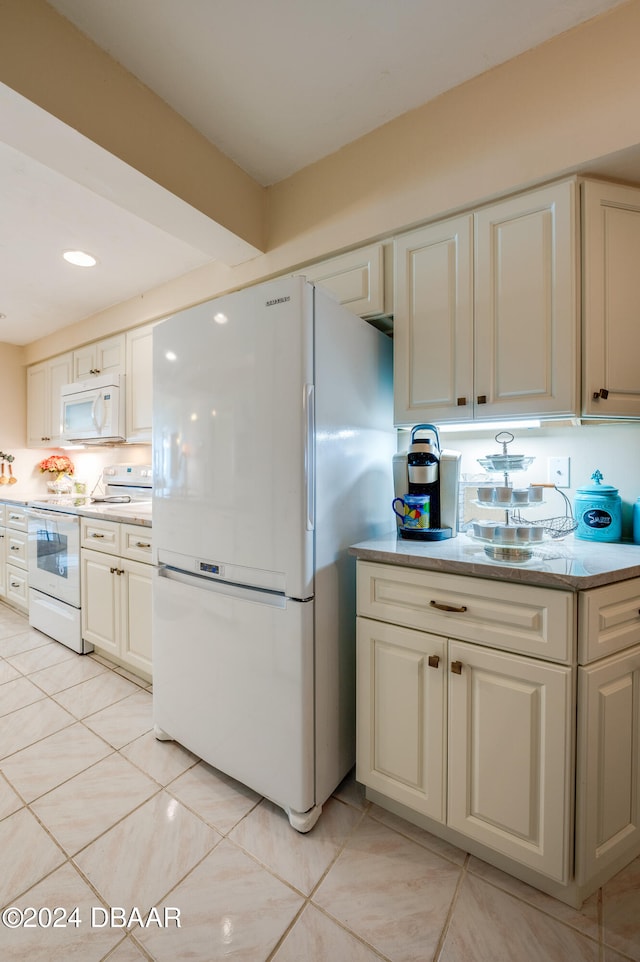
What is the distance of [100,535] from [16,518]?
1.40 metres

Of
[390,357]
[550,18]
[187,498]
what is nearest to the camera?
[550,18]

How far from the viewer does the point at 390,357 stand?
1.80 m

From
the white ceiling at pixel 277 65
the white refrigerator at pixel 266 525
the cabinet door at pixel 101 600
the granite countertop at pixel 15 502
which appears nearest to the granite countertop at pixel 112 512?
the granite countertop at pixel 15 502

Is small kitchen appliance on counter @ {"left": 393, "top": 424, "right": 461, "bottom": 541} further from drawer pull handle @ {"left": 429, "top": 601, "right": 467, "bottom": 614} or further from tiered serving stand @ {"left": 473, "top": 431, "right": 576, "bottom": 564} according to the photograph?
drawer pull handle @ {"left": 429, "top": 601, "right": 467, "bottom": 614}

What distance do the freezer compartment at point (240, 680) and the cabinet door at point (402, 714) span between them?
0.63 ft

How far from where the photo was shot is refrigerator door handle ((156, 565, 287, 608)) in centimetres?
131

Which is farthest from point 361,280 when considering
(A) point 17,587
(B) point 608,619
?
(A) point 17,587

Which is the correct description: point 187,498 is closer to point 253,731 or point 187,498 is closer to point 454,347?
point 253,731

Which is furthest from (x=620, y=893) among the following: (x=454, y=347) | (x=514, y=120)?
(x=514, y=120)

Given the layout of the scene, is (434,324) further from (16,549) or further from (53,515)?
(16,549)

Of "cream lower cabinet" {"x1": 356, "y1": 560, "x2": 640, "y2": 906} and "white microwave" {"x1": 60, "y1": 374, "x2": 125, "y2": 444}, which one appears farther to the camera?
"white microwave" {"x1": 60, "y1": 374, "x2": 125, "y2": 444}

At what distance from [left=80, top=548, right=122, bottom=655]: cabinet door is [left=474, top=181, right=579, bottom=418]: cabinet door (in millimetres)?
2047

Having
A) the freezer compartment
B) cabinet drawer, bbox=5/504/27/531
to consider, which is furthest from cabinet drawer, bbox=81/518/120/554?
cabinet drawer, bbox=5/504/27/531

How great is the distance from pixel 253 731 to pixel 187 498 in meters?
0.83
